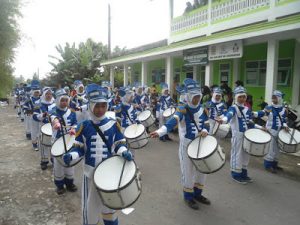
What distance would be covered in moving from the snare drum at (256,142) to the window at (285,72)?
6.80 meters

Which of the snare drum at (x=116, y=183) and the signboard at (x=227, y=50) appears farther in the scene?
the signboard at (x=227, y=50)

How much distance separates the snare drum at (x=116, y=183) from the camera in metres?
3.04

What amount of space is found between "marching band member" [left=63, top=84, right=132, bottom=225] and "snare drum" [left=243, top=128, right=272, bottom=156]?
305 cm

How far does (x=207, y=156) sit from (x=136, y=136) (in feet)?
7.30

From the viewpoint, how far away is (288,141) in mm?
6387

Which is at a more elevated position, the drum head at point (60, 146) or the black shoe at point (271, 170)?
the drum head at point (60, 146)

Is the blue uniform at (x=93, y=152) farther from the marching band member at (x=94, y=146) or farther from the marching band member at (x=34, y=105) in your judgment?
the marching band member at (x=34, y=105)

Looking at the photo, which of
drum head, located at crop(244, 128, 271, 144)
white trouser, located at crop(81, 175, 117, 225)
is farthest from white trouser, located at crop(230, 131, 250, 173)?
white trouser, located at crop(81, 175, 117, 225)

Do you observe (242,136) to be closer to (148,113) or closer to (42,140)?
(148,113)

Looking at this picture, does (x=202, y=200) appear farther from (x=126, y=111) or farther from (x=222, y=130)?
(x=126, y=111)

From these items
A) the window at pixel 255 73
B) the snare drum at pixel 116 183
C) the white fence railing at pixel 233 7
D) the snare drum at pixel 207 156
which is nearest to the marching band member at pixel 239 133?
the snare drum at pixel 207 156

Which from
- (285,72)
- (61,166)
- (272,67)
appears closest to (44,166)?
(61,166)

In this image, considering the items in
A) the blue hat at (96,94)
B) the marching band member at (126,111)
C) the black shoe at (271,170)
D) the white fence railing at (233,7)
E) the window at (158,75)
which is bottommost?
the black shoe at (271,170)

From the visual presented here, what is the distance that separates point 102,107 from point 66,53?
1116 inches
